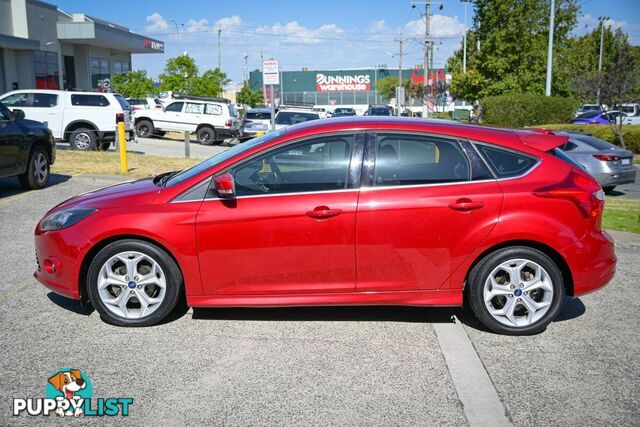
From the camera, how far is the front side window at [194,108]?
27969mm

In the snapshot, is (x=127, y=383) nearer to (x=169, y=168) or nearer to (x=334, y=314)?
(x=334, y=314)

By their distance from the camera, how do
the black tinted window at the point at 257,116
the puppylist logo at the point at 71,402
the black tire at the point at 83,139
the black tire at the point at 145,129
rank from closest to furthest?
the puppylist logo at the point at 71,402
the black tire at the point at 83,139
the black tire at the point at 145,129
the black tinted window at the point at 257,116

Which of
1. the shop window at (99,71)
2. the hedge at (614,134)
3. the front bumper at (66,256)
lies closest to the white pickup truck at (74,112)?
the front bumper at (66,256)

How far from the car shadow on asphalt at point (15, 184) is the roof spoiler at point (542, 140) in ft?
29.5

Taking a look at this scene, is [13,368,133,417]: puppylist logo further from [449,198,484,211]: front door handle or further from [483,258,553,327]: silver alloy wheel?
[483,258,553,327]: silver alloy wheel

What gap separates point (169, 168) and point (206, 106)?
40.8 ft

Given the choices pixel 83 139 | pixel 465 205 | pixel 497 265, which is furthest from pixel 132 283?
pixel 83 139

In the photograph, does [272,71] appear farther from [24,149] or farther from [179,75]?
[179,75]

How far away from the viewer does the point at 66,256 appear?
500 centimetres

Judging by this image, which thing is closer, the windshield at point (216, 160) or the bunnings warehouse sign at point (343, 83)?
the windshield at point (216, 160)

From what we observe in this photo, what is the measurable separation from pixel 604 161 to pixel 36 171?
12134 millimetres

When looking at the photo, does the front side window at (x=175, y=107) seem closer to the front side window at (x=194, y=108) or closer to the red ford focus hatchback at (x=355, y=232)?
the front side window at (x=194, y=108)

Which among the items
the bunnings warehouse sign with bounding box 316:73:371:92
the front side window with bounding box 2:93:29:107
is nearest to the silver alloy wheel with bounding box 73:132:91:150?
the front side window with bounding box 2:93:29:107

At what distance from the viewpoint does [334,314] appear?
5.48 meters
